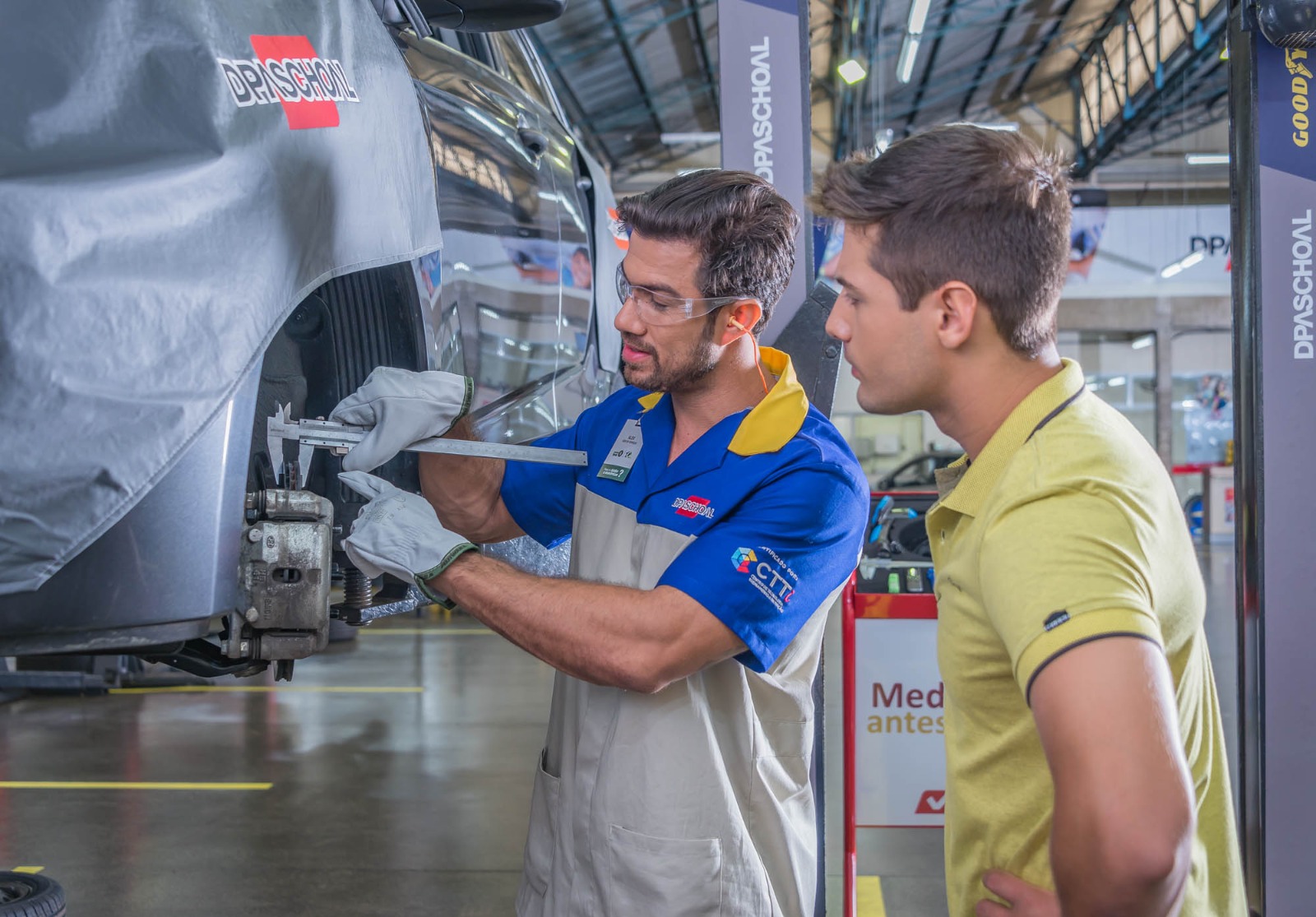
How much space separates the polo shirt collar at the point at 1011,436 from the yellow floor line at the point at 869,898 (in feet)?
8.92

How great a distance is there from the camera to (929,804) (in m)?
3.47

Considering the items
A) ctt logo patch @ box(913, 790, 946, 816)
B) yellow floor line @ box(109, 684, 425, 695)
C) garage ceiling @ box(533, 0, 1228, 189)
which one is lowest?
yellow floor line @ box(109, 684, 425, 695)

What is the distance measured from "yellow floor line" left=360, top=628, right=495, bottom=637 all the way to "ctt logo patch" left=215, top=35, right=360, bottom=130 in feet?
24.9

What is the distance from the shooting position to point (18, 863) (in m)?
3.80

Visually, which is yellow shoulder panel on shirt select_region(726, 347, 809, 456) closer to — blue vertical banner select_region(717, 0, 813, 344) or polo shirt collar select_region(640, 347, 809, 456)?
polo shirt collar select_region(640, 347, 809, 456)

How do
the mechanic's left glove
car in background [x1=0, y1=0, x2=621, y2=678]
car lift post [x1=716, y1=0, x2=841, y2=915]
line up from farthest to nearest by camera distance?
car lift post [x1=716, y1=0, x2=841, y2=915] → the mechanic's left glove → car in background [x1=0, y1=0, x2=621, y2=678]

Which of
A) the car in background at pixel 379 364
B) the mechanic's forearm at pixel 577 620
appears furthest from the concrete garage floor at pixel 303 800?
the mechanic's forearm at pixel 577 620

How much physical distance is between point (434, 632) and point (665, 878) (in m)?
7.82

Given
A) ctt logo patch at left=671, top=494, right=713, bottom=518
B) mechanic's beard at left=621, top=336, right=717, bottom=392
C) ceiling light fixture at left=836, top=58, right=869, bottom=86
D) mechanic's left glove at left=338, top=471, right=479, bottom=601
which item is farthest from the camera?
ceiling light fixture at left=836, top=58, right=869, bottom=86

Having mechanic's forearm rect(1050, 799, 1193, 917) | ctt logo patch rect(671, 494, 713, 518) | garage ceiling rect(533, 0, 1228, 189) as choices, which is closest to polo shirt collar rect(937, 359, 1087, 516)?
mechanic's forearm rect(1050, 799, 1193, 917)

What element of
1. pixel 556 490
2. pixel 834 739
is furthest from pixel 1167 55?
pixel 556 490

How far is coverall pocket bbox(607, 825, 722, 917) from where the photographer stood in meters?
1.56

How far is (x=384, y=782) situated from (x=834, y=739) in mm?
2240

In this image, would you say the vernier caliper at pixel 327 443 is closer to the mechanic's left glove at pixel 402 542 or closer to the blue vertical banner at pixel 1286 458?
the mechanic's left glove at pixel 402 542
